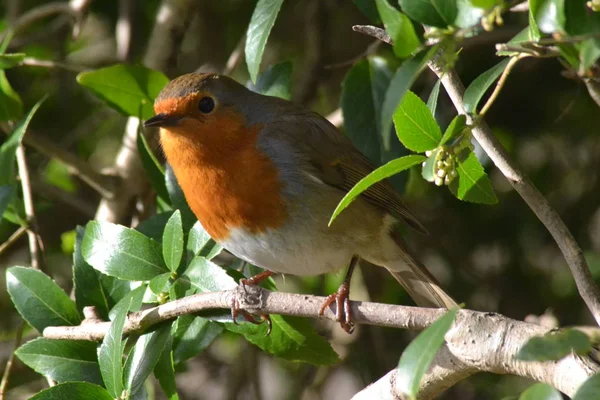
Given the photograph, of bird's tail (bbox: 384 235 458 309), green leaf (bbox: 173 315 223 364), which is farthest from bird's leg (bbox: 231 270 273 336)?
bird's tail (bbox: 384 235 458 309)

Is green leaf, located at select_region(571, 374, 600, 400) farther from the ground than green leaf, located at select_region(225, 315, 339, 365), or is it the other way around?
green leaf, located at select_region(571, 374, 600, 400)

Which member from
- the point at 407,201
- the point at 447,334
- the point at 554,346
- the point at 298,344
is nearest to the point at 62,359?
the point at 298,344

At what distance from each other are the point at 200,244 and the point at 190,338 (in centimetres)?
33

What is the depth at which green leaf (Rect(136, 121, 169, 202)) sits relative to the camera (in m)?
3.24

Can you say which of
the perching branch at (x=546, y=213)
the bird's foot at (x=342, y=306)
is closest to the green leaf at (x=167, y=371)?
the bird's foot at (x=342, y=306)

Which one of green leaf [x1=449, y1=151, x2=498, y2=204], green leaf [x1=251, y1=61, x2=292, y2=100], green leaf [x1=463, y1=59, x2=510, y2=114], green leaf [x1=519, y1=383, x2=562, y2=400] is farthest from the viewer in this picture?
green leaf [x1=251, y1=61, x2=292, y2=100]

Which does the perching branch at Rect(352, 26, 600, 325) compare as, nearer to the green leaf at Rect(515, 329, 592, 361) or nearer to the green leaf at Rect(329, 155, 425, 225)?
the green leaf at Rect(329, 155, 425, 225)

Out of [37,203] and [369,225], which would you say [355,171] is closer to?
[369,225]

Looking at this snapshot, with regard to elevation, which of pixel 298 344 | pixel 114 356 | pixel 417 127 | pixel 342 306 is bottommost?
pixel 298 344

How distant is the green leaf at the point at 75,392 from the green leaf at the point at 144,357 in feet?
0.25

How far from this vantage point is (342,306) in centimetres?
267

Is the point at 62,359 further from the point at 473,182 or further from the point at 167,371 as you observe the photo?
the point at 473,182

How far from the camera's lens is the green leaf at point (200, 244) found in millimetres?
2873

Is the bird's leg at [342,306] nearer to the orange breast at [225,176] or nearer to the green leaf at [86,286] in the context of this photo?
the orange breast at [225,176]
